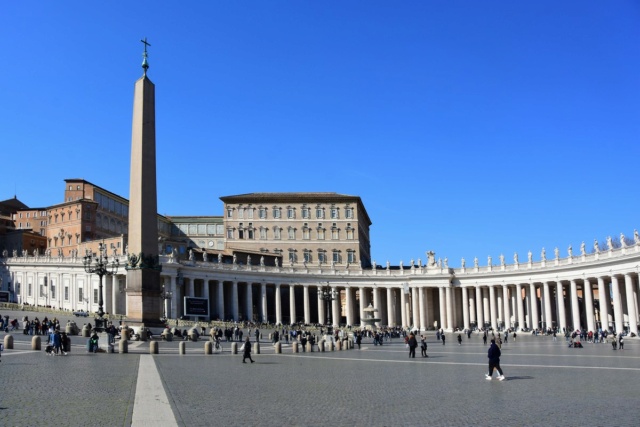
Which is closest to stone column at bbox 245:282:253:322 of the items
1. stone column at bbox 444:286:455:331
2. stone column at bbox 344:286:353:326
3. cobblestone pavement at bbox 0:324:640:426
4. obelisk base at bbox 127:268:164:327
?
stone column at bbox 344:286:353:326

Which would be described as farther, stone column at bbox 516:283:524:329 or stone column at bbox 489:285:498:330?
stone column at bbox 489:285:498:330

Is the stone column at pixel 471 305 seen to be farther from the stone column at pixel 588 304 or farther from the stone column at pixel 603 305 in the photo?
the stone column at pixel 603 305

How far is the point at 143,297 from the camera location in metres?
33.8

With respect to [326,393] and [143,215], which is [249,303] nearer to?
[143,215]

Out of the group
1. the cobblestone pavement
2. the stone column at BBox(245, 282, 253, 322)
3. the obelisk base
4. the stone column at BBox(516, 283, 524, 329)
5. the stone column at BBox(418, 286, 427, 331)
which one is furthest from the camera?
the stone column at BBox(418, 286, 427, 331)

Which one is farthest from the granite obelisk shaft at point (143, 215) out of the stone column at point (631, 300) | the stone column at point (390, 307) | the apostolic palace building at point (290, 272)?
the stone column at point (390, 307)

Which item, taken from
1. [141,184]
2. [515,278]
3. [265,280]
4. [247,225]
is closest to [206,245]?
[247,225]

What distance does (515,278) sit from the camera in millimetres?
76688

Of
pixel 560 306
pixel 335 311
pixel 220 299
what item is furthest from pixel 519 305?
pixel 220 299

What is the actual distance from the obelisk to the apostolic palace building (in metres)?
26.6

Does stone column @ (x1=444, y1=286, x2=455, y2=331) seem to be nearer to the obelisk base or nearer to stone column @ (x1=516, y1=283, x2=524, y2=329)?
stone column @ (x1=516, y1=283, x2=524, y2=329)

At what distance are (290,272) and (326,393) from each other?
69.0 metres

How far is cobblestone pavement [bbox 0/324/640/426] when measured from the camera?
38.3ft

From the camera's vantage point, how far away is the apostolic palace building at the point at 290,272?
69.7 m
